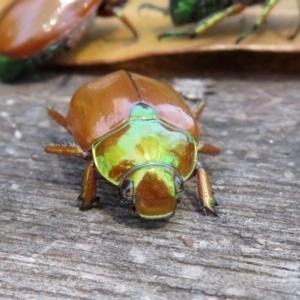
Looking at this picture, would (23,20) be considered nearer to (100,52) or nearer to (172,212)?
(100,52)

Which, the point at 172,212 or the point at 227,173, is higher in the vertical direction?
the point at 172,212

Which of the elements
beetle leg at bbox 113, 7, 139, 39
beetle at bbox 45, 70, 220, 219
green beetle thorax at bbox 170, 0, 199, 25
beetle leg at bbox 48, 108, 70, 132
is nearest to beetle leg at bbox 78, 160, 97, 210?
beetle at bbox 45, 70, 220, 219

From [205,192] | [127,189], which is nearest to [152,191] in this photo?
[127,189]

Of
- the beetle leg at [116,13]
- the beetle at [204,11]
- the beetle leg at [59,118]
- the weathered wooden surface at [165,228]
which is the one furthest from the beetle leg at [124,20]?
the beetle leg at [59,118]

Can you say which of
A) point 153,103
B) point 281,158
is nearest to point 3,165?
point 153,103

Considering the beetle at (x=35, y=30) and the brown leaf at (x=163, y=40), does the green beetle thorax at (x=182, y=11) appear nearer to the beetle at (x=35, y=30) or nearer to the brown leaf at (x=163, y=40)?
the brown leaf at (x=163, y=40)

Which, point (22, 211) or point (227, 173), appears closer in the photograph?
point (22, 211)

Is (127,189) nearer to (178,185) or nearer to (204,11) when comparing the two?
(178,185)

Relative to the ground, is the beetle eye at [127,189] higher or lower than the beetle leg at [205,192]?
higher
